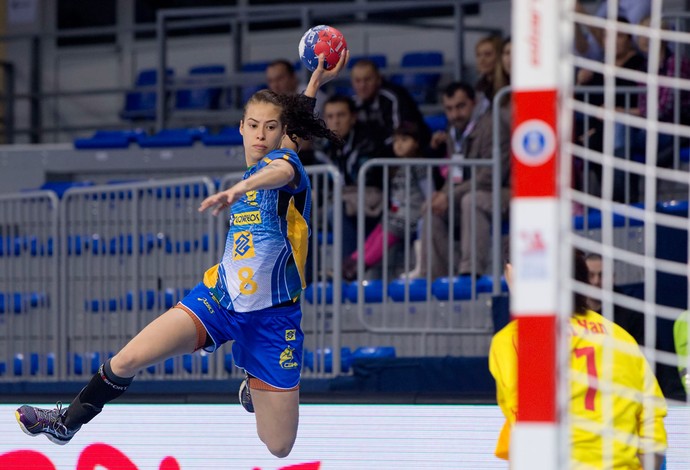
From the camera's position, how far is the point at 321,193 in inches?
320

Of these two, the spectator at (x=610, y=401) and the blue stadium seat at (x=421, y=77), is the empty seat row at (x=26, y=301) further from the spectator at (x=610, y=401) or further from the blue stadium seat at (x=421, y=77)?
the blue stadium seat at (x=421, y=77)

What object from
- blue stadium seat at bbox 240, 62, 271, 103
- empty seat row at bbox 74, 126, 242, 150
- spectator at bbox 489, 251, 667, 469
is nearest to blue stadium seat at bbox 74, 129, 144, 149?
empty seat row at bbox 74, 126, 242, 150

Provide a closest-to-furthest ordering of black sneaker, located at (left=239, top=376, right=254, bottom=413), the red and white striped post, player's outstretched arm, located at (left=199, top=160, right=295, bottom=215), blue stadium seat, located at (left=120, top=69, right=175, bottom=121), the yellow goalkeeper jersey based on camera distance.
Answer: the red and white striped post → player's outstretched arm, located at (left=199, top=160, right=295, bottom=215) → the yellow goalkeeper jersey → black sneaker, located at (left=239, top=376, right=254, bottom=413) → blue stadium seat, located at (left=120, top=69, right=175, bottom=121)

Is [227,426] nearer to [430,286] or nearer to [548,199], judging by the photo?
[430,286]

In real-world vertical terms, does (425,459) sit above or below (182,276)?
below

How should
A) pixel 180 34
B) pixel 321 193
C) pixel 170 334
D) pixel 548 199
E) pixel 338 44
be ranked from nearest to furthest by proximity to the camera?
pixel 548 199 < pixel 170 334 < pixel 338 44 < pixel 321 193 < pixel 180 34

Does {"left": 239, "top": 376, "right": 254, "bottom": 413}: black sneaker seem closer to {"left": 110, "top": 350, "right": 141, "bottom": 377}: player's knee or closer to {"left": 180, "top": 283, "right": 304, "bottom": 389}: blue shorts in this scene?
{"left": 180, "top": 283, "right": 304, "bottom": 389}: blue shorts

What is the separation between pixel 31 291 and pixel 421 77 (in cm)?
608

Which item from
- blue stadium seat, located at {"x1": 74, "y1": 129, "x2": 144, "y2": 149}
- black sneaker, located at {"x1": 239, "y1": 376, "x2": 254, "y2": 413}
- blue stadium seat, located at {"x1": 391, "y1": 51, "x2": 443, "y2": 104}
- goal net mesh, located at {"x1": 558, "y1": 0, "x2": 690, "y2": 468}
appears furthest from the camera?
blue stadium seat, located at {"x1": 391, "y1": 51, "x2": 443, "y2": 104}

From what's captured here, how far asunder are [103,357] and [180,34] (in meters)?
8.65

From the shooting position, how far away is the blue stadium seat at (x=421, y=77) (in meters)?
13.1

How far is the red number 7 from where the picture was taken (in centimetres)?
407

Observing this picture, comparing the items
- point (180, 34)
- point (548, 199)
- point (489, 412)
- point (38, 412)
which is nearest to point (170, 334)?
point (38, 412)

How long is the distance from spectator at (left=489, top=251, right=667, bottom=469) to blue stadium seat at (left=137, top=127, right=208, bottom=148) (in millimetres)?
7786
